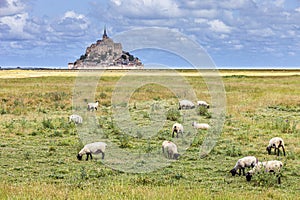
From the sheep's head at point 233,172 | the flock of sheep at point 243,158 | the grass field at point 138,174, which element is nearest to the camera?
the grass field at point 138,174

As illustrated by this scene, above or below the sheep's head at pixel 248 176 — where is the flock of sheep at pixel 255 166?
above

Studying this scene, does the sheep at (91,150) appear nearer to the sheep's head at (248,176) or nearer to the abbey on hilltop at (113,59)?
the abbey on hilltop at (113,59)

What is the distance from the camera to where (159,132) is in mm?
21234

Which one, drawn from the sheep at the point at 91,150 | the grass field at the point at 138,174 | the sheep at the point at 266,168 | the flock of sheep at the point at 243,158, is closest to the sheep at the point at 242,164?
the flock of sheep at the point at 243,158

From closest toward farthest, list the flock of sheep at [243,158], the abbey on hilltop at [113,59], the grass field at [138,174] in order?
1. the grass field at [138,174]
2. the flock of sheep at [243,158]
3. the abbey on hilltop at [113,59]

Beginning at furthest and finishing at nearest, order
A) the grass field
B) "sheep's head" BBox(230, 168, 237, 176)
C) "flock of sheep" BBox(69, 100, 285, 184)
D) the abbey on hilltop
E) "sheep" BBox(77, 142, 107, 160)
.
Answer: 1. the abbey on hilltop
2. "sheep" BBox(77, 142, 107, 160)
3. "sheep's head" BBox(230, 168, 237, 176)
4. "flock of sheep" BBox(69, 100, 285, 184)
5. the grass field

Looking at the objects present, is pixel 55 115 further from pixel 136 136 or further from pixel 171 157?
pixel 171 157

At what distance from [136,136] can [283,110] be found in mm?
15780

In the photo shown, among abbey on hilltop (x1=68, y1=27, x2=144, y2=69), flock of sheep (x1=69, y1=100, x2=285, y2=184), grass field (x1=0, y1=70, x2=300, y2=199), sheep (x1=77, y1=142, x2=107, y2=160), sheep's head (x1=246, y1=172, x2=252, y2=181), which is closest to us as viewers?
grass field (x1=0, y1=70, x2=300, y2=199)

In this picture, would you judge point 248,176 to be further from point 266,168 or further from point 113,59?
point 113,59

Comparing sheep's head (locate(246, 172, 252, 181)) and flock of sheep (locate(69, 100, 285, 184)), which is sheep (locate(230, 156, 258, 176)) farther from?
sheep's head (locate(246, 172, 252, 181))

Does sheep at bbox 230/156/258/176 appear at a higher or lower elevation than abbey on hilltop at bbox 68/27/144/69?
lower

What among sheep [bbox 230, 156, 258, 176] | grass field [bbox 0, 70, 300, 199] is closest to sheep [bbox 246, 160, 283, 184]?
grass field [bbox 0, 70, 300, 199]

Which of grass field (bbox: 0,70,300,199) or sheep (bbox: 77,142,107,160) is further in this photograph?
sheep (bbox: 77,142,107,160)
